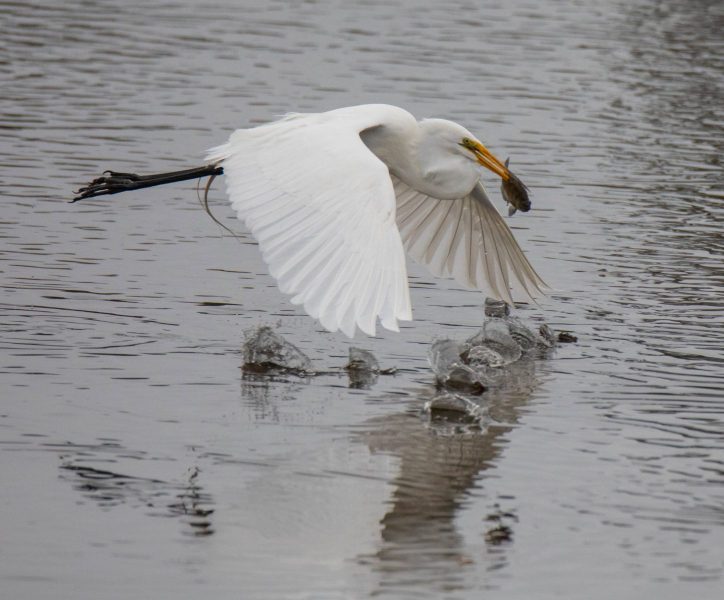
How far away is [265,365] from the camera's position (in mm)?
8742

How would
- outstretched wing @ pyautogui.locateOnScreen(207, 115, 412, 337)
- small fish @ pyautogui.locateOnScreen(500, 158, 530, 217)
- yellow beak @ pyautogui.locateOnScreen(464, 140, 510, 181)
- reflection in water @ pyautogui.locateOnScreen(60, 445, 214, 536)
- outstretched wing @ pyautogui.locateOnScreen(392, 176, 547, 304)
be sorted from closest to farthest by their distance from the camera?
reflection in water @ pyautogui.locateOnScreen(60, 445, 214, 536)
outstretched wing @ pyautogui.locateOnScreen(207, 115, 412, 337)
yellow beak @ pyautogui.locateOnScreen(464, 140, 510, 181)
small fish @ pyautogui.locateOnScreen(500, 158, 530, 217)
outstretched wing @ pyautogui.locateOnScreen(392, 176, 547, 304)

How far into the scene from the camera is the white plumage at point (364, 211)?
677cm

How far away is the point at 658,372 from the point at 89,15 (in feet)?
54.9

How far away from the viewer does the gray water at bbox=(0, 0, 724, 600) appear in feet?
20.0

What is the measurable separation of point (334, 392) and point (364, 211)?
4.82ft

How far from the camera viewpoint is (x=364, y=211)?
7219 millimetres

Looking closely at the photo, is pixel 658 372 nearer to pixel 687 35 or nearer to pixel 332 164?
pixel 332 164

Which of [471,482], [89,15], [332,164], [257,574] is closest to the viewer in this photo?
[257,574]

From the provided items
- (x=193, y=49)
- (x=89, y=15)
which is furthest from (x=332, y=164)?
(x=89, y=15)

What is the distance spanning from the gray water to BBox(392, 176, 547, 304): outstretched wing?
1.28ft

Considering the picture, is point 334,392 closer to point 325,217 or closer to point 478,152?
point 325,217

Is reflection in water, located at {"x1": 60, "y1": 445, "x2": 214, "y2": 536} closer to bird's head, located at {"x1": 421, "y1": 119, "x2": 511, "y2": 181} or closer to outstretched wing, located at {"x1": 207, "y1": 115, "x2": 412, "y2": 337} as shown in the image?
outstretched wing, located at {"x1": 207, "y1": 115, "x2": 412, "y2": 337}

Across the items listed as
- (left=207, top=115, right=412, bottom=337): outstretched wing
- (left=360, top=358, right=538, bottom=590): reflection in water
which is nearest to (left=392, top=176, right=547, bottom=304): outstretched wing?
(left=360, top=358, right=538, bottom=590): reflection in water

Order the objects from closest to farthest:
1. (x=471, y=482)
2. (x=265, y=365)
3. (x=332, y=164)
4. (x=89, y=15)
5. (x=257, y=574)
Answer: (x=257, y=574), (x=471, y=482), (x=332, y=164), (x=265, y=365), (x=89, y=15)
